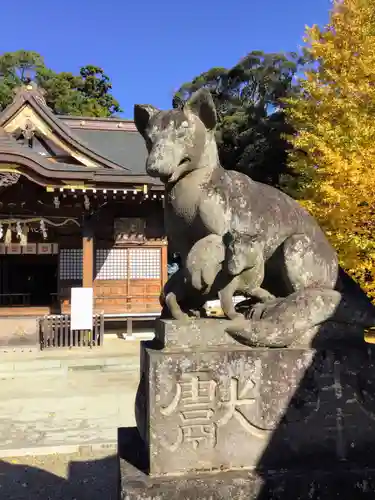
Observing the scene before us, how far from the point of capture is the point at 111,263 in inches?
493

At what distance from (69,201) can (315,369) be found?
34.3 ft

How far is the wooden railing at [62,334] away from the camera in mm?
11008

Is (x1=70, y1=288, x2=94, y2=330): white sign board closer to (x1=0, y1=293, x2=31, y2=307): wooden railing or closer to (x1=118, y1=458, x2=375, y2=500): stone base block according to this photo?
(x1=0, y1=293, x2=31, y2=307): wooden railing

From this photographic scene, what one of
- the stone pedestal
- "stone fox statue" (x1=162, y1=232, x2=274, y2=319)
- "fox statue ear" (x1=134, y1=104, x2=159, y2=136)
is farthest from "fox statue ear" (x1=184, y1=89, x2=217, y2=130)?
the stone pedestal

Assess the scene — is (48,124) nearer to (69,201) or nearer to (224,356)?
(69,201)

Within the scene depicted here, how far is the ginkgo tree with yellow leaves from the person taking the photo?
8109 millimetres

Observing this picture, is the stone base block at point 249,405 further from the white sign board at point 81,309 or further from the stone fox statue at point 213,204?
the white sign board at point 81,309

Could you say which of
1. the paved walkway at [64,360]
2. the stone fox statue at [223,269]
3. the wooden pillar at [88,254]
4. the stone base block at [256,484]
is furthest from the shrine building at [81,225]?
the stone base block at [256,484]

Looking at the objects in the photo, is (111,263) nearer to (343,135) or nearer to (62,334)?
(62,334)

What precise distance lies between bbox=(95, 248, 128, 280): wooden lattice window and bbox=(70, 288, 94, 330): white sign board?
1666 millimetres

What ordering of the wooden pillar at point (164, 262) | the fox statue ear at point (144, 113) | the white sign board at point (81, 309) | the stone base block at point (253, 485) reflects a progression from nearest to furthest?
the stone base block at point (253, 485)
the fox statue ear at point (144, 113)
the white sign board at point (81, 309)
the wooden pillar at point (164, 262)

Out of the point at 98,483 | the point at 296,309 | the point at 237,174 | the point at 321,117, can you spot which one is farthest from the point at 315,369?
the point at 321,117

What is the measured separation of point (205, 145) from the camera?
2.41m

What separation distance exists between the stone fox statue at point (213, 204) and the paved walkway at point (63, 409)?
3.70 m
